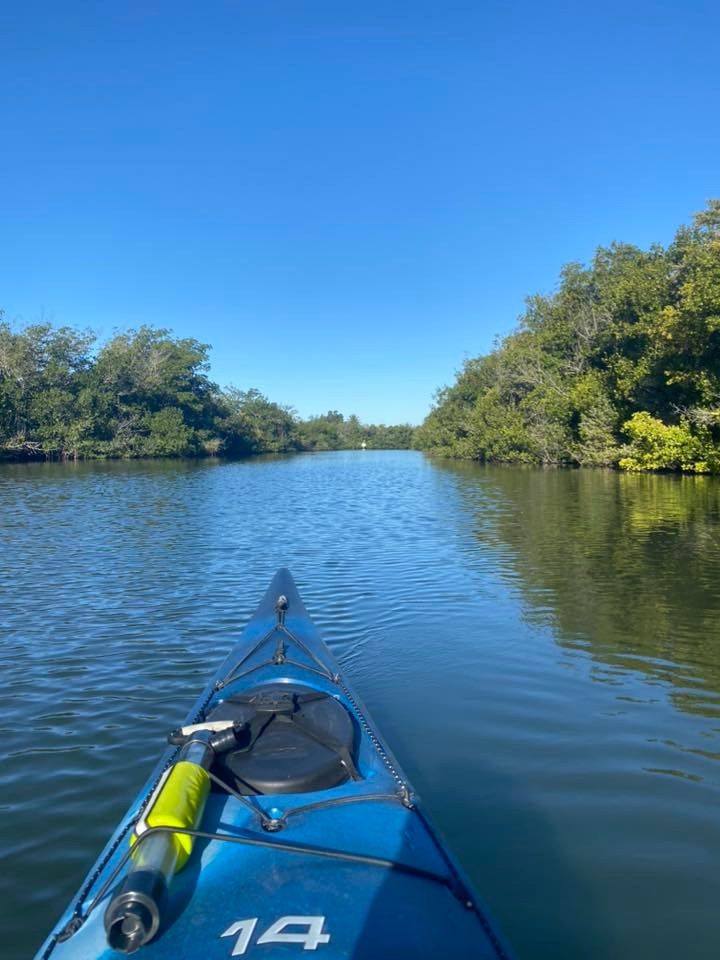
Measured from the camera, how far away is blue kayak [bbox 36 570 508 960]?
90.7 inches

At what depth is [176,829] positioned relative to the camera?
262 centimetres

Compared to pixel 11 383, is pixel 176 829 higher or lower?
lower

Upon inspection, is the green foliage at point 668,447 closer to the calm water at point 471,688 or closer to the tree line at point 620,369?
the tree line at point 620,369

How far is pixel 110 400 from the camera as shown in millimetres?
56906

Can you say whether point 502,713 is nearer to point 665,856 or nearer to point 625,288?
point 665,856

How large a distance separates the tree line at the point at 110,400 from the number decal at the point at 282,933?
169 ft

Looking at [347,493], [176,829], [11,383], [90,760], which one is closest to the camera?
[176,829]

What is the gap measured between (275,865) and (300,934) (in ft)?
1.26


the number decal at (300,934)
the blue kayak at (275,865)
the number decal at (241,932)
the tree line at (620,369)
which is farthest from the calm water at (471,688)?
the tree line at (620,369)

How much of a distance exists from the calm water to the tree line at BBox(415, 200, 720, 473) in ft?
41.8

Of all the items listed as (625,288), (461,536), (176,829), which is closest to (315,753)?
(176,829)

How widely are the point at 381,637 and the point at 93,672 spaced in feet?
10.7

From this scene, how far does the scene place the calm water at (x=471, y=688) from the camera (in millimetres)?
3736

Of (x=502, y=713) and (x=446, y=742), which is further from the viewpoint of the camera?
(x=502, y=713)
